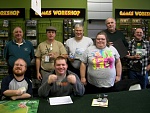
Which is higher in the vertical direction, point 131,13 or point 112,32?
point 131,13

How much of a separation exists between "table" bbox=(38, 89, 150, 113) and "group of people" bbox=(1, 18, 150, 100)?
20 cm

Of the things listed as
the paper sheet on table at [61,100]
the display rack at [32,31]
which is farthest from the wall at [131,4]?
the paper sheet on table at [61,100]

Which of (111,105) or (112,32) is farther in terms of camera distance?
(112,32)

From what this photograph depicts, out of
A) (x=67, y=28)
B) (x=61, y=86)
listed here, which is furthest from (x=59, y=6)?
(x=61, y=86)

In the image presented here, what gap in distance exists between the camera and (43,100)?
6.63 ft

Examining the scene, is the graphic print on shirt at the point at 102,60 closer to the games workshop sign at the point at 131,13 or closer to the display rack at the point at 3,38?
the games workshop sign at the point at 131,13

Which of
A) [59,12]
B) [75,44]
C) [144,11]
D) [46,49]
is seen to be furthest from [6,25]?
[144,11]

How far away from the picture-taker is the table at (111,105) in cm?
173

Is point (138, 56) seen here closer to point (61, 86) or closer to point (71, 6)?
point (61, 86)

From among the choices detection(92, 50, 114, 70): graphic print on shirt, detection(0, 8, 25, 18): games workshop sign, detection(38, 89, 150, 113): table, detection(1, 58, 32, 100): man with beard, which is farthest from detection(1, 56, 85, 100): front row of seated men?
detection(0, 8, 25, 18): games workshop sign

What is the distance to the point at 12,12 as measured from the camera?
5.19m

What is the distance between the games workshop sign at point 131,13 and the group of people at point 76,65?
203cm

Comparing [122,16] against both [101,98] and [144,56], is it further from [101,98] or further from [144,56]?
[101,98]

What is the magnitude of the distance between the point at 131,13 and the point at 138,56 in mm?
2324
